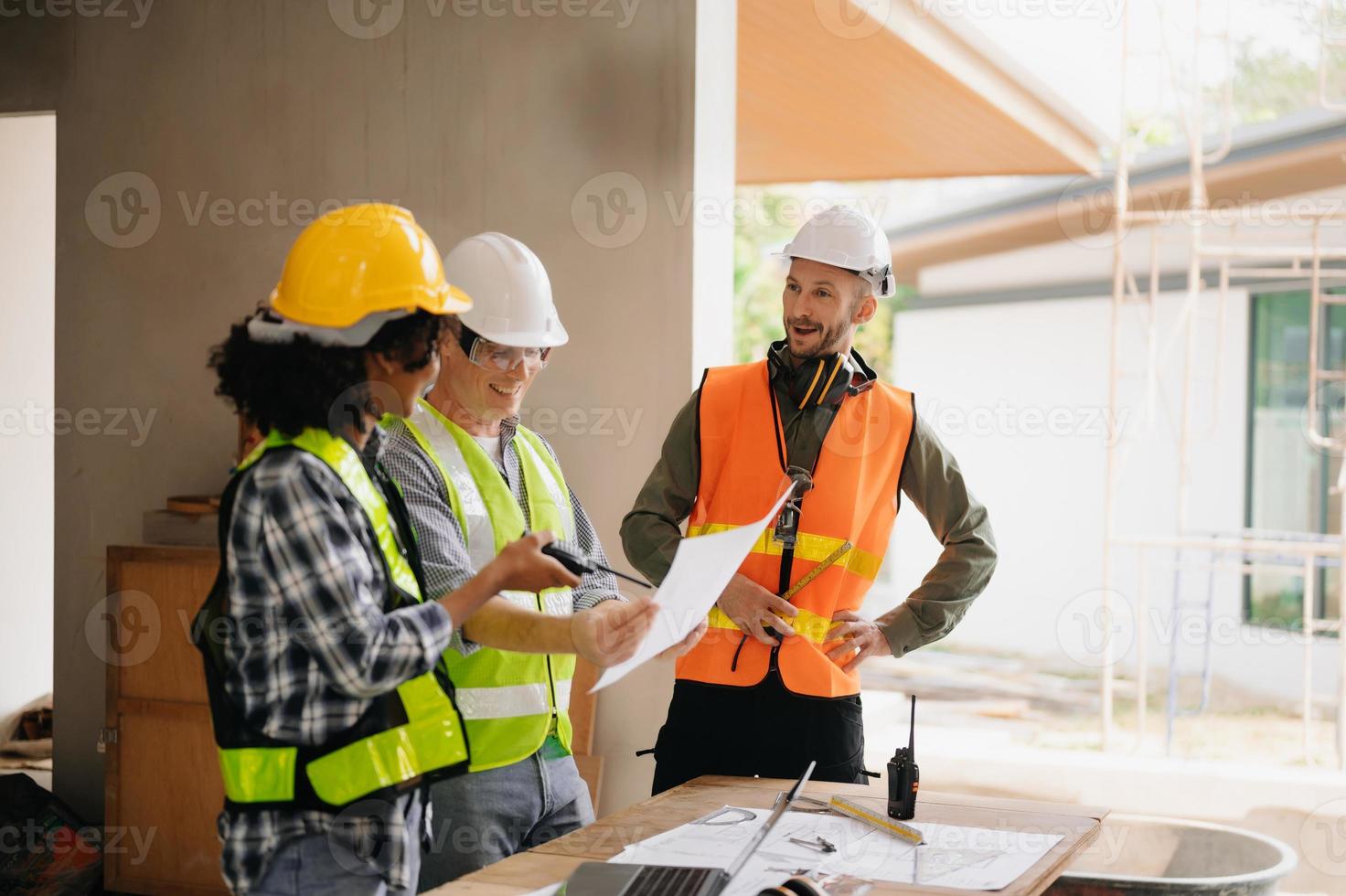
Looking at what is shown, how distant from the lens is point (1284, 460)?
10305mm

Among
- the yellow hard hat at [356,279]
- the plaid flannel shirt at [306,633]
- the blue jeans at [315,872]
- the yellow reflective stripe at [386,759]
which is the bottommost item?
the blue jeans at [315,872]

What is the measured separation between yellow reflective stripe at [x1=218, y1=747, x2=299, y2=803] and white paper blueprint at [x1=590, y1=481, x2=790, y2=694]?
0.51 metres

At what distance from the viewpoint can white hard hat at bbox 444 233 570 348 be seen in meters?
2.75

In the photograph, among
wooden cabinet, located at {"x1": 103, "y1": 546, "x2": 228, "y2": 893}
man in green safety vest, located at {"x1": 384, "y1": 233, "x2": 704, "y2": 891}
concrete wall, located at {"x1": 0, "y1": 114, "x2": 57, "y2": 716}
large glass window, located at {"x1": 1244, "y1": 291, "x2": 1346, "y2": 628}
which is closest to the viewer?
man in green safety vest, located at {"x1": 384, "y1": 233, "x2": 704, "y2": 891}

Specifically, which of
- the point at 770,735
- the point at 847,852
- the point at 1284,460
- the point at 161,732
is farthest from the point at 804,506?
the point at 1284,460

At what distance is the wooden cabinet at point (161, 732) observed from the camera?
176 inches

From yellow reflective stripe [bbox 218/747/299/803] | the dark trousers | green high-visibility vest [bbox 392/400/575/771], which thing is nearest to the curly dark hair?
yellow reflective stripe [bbox 218/747/299/803]

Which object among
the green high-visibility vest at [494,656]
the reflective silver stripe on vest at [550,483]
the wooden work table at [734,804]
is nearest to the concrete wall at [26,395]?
the reflective silver stripe on vest at [550,483]

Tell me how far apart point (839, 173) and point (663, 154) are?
15.3 ft

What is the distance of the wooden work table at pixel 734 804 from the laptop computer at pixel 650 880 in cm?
10

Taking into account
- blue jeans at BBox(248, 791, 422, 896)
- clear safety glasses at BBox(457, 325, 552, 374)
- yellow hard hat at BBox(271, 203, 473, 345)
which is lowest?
blue jeans at BBox(248, 791, 422, 896)

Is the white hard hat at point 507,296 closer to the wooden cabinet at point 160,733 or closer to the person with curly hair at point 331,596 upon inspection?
the person with curly hair at point 331,596

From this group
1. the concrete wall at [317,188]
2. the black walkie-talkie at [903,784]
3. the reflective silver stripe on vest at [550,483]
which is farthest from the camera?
the concrete wall at [317,188]

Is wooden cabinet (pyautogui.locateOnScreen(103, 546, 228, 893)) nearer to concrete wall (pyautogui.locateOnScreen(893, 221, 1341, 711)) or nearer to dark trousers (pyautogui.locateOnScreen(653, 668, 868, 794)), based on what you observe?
dark trousers (pyautogui.locateOnScreen(653, 668, 868, 794))
